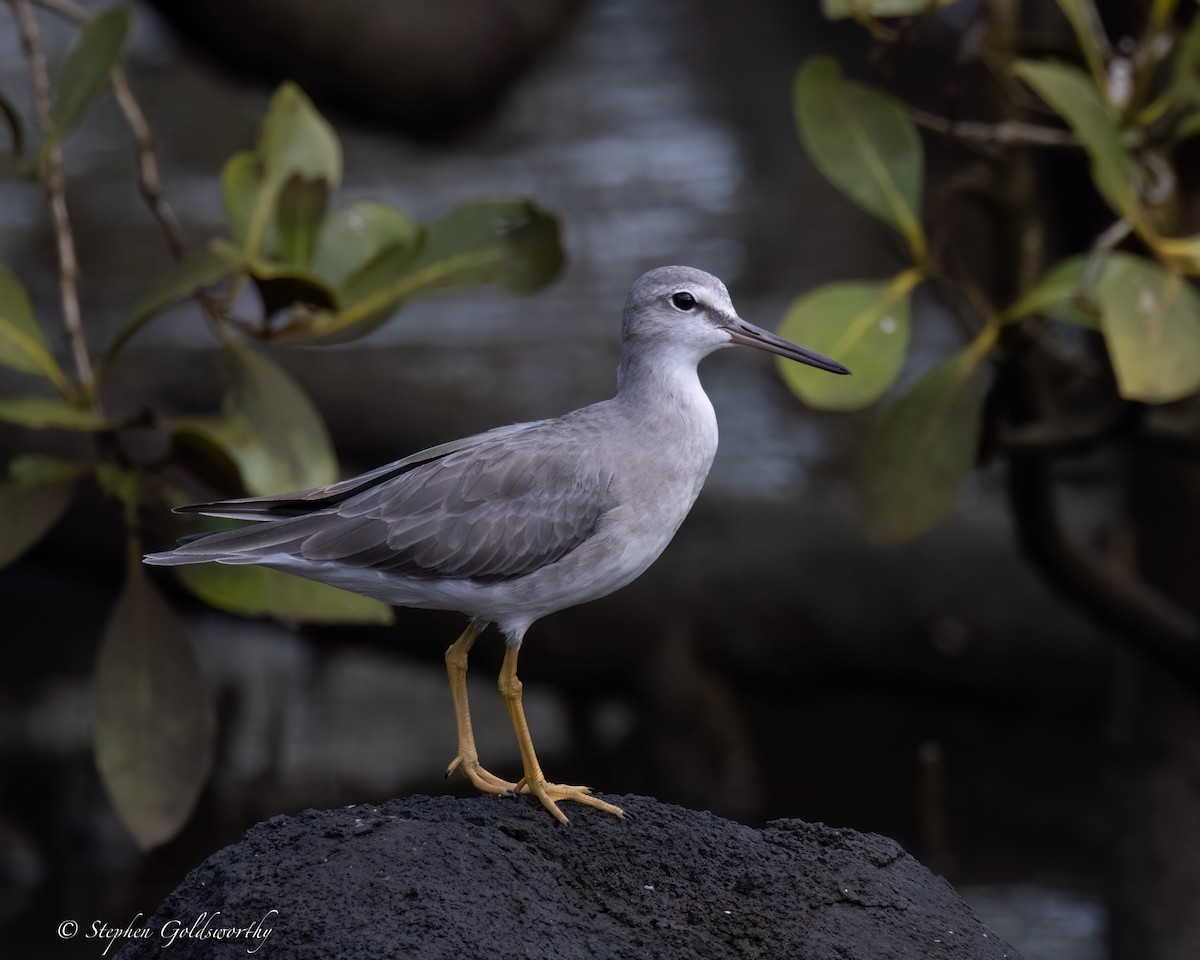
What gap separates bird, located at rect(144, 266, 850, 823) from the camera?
2789mm

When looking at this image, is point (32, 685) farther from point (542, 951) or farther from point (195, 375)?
point (542, 951)

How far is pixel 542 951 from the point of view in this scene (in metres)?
2.30

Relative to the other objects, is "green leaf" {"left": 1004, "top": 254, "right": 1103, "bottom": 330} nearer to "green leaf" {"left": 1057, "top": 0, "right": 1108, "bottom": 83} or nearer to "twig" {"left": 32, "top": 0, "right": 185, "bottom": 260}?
"green leaf" {"left": 1057, "top": 0, "right": 1108, "bottom": 83}

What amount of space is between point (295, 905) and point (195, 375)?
354 cm

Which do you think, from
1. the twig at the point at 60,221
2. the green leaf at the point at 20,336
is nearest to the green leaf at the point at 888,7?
the twig at the point at 60,221

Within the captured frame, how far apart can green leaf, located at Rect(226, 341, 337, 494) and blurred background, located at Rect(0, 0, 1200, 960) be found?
178 centimetres

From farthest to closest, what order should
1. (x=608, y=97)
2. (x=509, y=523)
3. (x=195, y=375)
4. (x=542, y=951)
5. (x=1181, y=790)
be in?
(x=608, y=97) < (x=195, y=375) < (x=1181, y=790) < (x=509, y=523) < (x=542, y=951)

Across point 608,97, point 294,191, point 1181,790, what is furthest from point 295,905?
point 608,97

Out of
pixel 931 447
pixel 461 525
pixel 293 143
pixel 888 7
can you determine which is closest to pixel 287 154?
pixel 293 143

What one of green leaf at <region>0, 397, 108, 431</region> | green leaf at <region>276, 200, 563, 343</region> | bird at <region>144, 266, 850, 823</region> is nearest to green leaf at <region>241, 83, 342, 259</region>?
green leaf at <region>276, 200, 563, 343</region>

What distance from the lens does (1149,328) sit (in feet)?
11.2

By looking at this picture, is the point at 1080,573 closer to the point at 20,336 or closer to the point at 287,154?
the point at 287,154

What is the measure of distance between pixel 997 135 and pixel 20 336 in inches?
108

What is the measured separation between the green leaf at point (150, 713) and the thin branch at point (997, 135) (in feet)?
8.10
